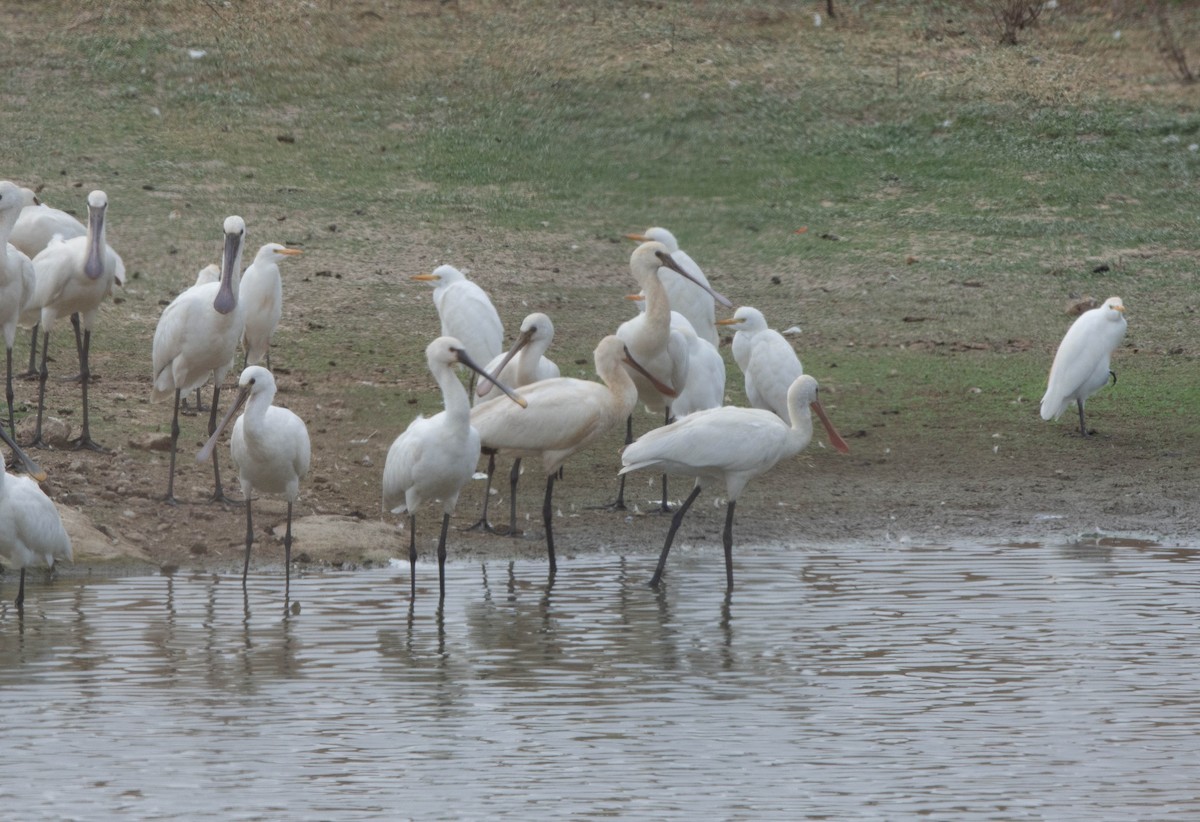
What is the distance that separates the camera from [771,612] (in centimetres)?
912

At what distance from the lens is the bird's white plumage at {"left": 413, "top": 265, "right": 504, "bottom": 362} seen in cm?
1236

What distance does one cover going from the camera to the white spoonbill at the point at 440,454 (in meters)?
9.62

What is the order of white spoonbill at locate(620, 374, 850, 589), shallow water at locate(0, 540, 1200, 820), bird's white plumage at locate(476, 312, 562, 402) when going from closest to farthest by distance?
shallow water at locate(0, 540, 1200, 820) < white spoonbill at locate(620, 374, 850, 589) < bird's white plumage at locate(476, 312, 562, 402)

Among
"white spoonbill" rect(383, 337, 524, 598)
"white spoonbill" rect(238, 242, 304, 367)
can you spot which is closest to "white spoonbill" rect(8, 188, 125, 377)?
"white spoonbill" rect(238, 242, 304, 367)

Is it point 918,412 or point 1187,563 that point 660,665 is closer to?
point 1187,563

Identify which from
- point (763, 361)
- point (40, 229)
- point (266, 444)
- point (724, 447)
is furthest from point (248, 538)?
point (40, 229)

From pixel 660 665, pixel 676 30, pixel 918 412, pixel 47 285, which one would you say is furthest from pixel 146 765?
pixel 676 30

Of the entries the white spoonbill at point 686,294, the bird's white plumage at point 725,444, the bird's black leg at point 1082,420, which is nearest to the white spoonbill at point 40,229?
the white spoonbill at point 686,294

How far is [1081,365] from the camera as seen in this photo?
13.1 meters

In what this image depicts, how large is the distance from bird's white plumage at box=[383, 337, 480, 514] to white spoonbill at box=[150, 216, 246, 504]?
1892mm

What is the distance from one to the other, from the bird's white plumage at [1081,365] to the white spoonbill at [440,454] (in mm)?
4603

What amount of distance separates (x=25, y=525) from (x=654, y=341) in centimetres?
403

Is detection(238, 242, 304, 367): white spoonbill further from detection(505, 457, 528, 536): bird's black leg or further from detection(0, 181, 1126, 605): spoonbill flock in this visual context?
detection(505, 457, 528, 536): bird's black leg

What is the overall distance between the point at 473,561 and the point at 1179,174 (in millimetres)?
11601
